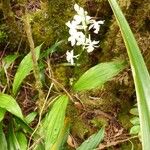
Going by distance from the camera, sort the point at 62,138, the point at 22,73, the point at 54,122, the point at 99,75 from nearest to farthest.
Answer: the point at 62,138, the point at 54,122, the point at 99,75, the point at 22,73

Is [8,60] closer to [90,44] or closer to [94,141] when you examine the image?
[90,44]

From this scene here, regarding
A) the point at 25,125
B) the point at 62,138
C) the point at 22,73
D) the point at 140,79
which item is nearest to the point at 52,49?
the point at 22,73

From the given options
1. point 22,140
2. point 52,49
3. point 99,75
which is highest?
point 52,49

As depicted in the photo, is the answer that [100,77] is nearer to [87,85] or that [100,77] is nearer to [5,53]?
[87,85]

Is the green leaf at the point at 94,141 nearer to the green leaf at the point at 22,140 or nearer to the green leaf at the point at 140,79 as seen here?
the green leaf at the point at 22,140

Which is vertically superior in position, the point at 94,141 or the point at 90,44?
the point at 90,44

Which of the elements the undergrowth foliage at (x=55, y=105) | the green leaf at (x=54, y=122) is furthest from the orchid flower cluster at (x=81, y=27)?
the green leaf at (x=54, y=122)
